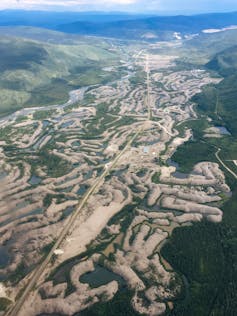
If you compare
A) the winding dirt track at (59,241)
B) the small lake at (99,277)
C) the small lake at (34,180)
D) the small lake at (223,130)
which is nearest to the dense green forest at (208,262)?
the small lake at (99,277)

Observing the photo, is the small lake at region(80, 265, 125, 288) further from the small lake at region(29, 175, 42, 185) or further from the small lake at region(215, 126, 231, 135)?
the small lake at region(215, 126, 231, 135)

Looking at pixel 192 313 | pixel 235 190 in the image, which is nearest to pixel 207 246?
pixel 192 313

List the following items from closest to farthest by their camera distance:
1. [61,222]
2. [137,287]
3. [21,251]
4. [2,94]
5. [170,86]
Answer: [137,287]
[21,251]
[61,222]
[2,94]
[170,86]

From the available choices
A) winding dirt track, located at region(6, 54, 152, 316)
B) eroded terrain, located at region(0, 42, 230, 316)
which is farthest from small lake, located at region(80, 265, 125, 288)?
winding dirt track, located at region(6, 54, 152, 316)

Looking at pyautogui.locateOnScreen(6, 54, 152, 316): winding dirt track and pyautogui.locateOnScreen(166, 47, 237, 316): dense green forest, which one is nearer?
pyautogui.locateOnScreen(166, 47, 237, 316): dense green forest

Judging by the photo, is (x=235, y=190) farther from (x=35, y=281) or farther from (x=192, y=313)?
(x=35, y=281)

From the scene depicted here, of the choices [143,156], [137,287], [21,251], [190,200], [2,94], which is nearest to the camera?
[137,287]

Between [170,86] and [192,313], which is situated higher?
[192,313]

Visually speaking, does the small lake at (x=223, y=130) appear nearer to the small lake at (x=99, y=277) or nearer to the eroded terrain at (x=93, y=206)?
the eroded terrain at (x=93, y=206)
